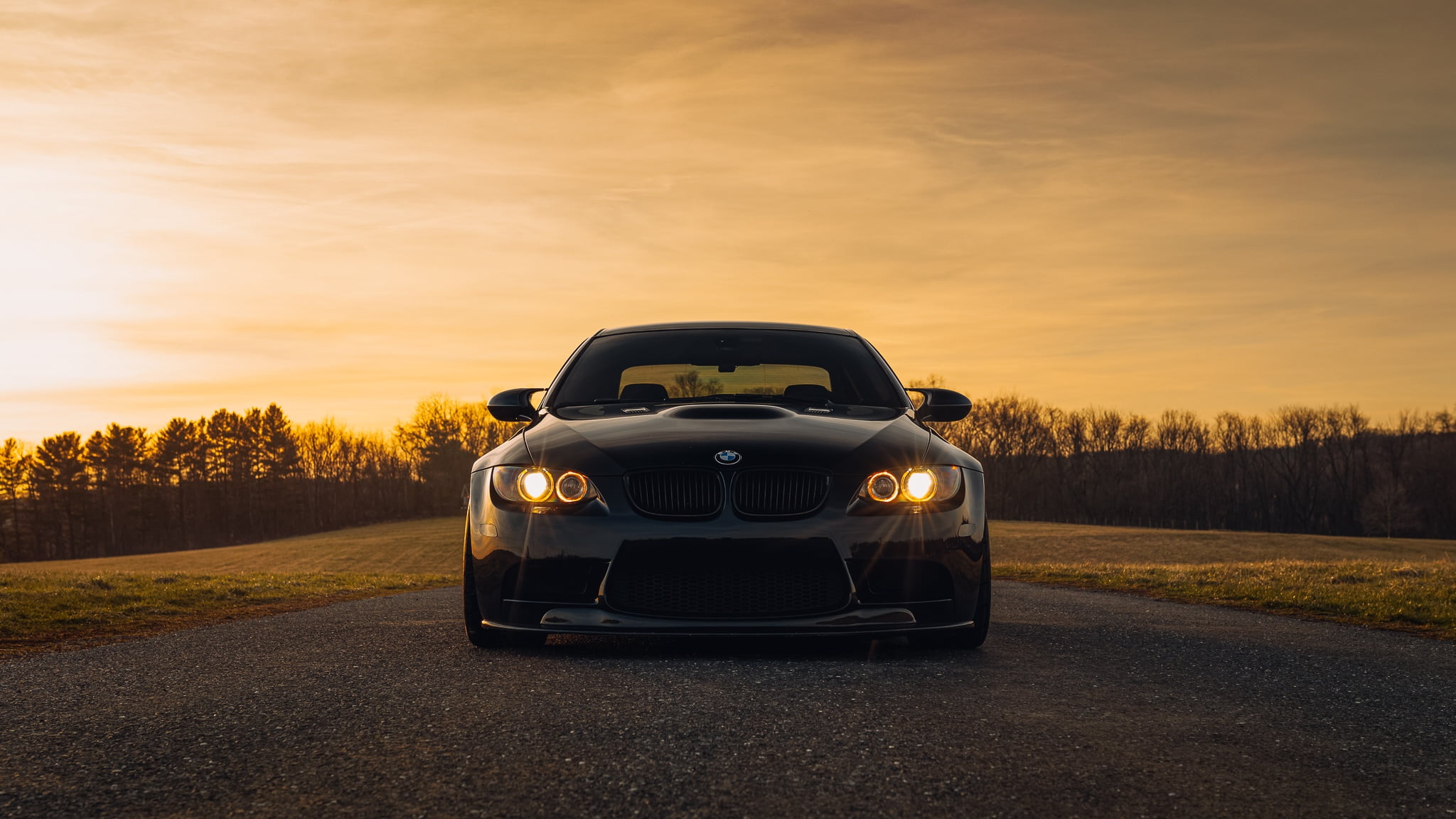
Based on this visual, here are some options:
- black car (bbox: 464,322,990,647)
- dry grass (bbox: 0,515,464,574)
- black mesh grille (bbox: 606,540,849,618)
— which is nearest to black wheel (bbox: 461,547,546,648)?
black car (bbox: 464,322,990,647)

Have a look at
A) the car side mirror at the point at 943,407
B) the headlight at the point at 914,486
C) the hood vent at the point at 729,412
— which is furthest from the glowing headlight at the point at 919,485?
the car side mirror at the point at 943,407

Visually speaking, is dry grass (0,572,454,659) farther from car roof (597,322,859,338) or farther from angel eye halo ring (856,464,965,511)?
angel eye halo ring (856,464,965,511)

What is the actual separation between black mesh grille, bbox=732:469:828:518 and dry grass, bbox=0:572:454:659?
4650 mm

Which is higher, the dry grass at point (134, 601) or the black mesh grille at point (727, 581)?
the black mesh grille at point (727, 581)

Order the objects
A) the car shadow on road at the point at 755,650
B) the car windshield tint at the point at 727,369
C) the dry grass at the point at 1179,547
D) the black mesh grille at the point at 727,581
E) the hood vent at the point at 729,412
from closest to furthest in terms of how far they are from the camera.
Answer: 1. the black mesh grille at the point at 727,581
2. the car shadow on road at the point at 755,650
3. the hood vent at the point at 729,412
4. the car windshield tint at the point at 727,369
5. the dry grass at the point at 1179,547

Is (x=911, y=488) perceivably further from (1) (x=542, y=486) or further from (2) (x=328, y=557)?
(2) (x=328, y=557)

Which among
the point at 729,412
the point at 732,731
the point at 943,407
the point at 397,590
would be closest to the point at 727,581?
the point at 729,412

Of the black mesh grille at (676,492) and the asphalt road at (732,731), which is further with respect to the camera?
the black mesh grille at (676,492)

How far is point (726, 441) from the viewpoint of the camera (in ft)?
15.7

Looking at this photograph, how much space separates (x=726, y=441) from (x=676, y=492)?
33cm

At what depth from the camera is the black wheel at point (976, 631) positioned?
4883 millimetres

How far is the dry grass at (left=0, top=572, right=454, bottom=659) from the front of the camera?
7.66 m

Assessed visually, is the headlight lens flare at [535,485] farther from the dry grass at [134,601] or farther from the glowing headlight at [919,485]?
the dry grass at [134,601]

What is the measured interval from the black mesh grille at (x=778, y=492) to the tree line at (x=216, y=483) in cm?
7821
